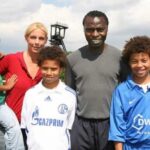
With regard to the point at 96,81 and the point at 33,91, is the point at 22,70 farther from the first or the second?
the point at 96,81

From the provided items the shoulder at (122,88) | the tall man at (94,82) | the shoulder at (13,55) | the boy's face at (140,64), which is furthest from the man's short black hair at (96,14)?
the shoulder at (13,55)

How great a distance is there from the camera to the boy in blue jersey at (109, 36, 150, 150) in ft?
14.1

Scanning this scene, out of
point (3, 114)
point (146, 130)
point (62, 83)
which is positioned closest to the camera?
point (146, 130)

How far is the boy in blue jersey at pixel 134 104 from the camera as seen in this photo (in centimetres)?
→ 430

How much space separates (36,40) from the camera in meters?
4.79

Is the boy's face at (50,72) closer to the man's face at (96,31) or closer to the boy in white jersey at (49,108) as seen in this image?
the boy in white jersey at (49,108)

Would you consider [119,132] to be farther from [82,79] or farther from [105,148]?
[82,79]

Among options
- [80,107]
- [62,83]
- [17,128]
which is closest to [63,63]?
[62,83]

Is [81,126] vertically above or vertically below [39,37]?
below

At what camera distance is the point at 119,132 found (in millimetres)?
4402

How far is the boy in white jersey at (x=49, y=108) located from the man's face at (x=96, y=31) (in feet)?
1.08

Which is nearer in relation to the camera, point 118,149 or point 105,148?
point 118,149

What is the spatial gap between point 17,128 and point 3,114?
0.74 feet

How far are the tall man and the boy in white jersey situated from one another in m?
0.16
